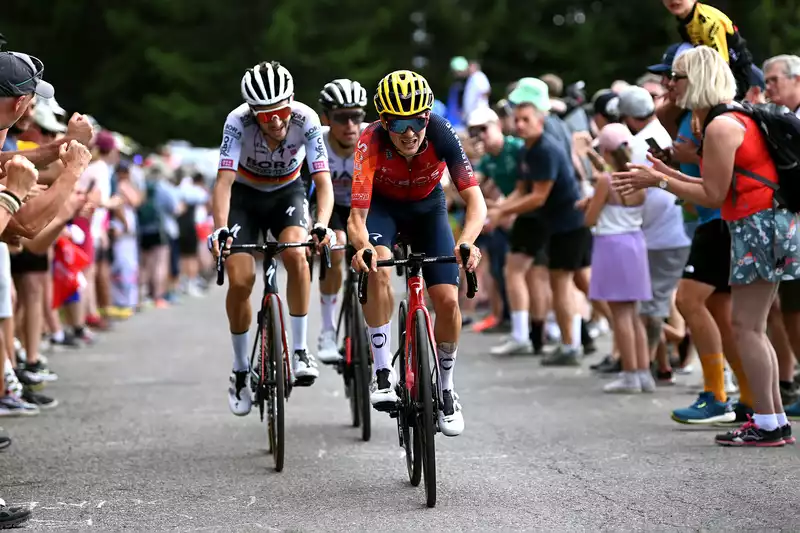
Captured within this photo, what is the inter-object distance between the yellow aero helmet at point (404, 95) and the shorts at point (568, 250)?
6.18 meters

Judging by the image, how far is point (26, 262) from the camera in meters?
12.7

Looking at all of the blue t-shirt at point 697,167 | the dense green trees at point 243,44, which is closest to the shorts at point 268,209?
the blue t-shirt at point 697,167

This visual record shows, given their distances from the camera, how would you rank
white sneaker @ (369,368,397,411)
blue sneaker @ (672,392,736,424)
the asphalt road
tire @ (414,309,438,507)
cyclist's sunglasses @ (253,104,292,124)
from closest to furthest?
the asphalt road, tire @ (414,309,438,507), white sneaker @ (369,368,397,411), cyclist's sunglasses @ (253,104,292,124), blue sneaker @ (672,392,736,424)

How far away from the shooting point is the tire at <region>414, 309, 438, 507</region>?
716 centimetres

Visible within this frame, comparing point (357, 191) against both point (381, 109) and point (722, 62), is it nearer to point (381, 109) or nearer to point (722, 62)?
point (381, 109)

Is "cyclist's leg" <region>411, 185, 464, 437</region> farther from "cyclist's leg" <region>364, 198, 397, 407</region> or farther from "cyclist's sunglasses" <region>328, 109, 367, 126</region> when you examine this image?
"cyclist's sunglasses" <region>328, 109, 367, 126</region>

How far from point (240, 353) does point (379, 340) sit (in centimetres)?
156

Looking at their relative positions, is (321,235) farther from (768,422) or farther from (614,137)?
(614,137)


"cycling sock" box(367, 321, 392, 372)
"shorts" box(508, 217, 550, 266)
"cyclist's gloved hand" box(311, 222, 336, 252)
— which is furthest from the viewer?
"shorts" box(508, 217, 550, 266)

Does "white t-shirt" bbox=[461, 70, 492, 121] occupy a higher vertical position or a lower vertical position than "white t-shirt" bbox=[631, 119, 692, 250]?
higher

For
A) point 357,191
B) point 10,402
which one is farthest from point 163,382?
point 357,191

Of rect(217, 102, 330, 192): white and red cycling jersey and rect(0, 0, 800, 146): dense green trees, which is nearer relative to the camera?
rect(217, 102, 330, 192): white and red cycling jersey

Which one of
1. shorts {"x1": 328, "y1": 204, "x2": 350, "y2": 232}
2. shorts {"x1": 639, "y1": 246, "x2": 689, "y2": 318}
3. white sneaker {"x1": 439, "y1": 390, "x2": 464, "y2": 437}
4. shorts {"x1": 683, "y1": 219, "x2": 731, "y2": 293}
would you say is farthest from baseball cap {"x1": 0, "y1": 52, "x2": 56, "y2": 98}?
shorts {"x1": 639, "y1": 246, "x2": 689, "y2": 318}

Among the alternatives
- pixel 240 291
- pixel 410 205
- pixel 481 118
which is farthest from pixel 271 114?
pixel 481 118
